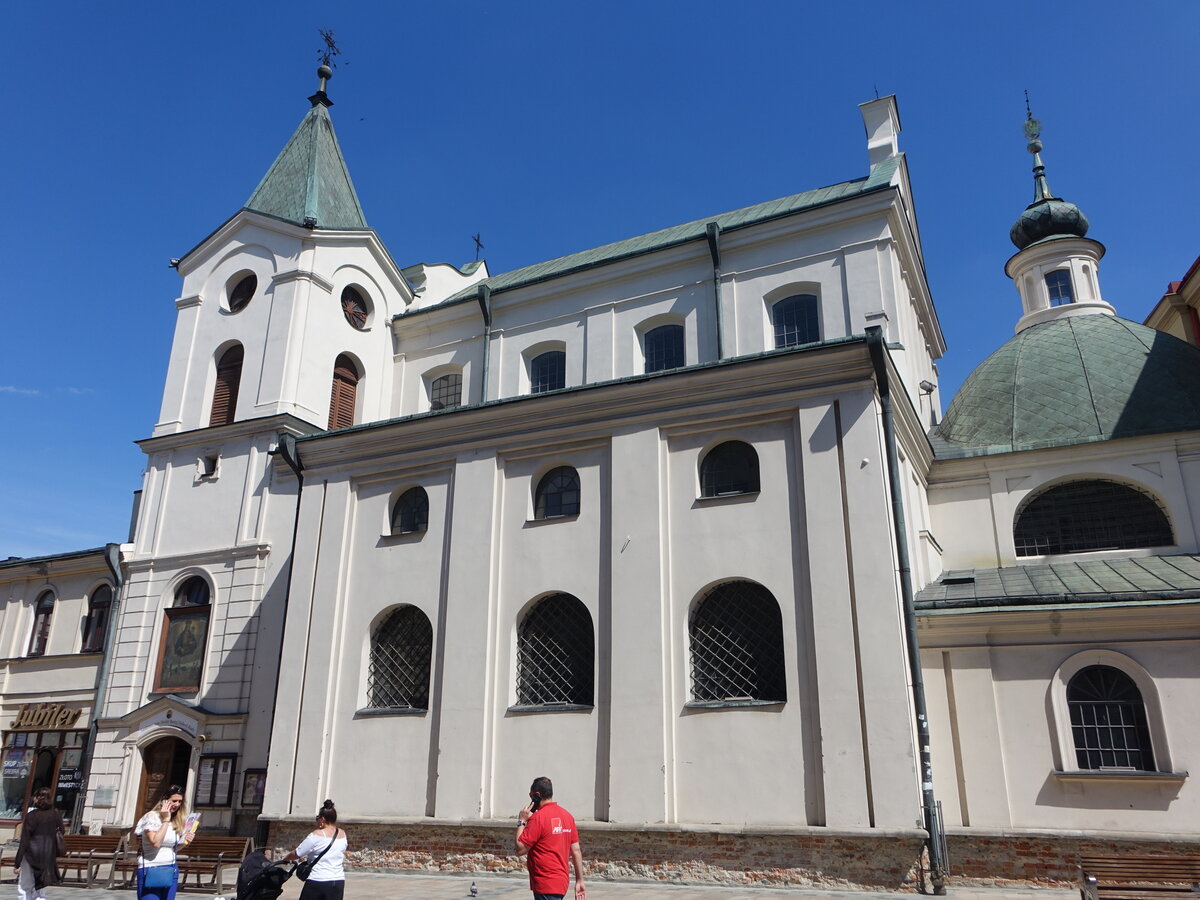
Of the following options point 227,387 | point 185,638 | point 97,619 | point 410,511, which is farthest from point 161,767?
point 227,387

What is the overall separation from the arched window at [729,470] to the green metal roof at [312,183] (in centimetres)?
1247

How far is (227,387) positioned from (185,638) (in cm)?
577

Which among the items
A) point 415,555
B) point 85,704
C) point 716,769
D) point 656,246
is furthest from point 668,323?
point 85,704

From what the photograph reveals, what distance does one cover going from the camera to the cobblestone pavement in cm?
1112

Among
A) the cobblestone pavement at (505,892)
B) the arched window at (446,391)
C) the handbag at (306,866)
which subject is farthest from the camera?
the arched window at (446,391)

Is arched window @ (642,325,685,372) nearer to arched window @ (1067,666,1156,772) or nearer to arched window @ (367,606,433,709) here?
arched window @ (367,606,433,709)

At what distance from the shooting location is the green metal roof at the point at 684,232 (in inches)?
752

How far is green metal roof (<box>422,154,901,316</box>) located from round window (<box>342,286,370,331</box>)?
1485 mm

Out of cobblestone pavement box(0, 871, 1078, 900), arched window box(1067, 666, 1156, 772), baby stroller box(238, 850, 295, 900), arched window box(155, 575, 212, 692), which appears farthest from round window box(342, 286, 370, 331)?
arched window box(1067, 666, 1156, 772)

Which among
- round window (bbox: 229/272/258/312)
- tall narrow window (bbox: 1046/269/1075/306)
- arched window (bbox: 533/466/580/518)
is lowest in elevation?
arched window (bbox: 533/466/580/518)

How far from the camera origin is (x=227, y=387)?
21828 mm

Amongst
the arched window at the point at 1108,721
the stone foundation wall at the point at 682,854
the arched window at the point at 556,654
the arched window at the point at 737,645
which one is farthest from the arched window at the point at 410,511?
the arched window at the point at 1108,721

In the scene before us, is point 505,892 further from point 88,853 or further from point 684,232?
point 684,232

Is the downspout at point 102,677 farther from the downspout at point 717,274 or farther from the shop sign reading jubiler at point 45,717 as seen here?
the downspout at point 717,274
